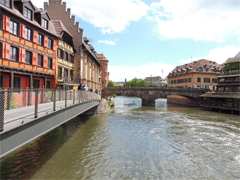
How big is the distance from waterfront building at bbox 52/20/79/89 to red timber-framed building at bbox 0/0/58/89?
132 cm

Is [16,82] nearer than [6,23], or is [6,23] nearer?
[6,23]

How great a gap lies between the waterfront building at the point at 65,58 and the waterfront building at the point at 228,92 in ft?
94.7

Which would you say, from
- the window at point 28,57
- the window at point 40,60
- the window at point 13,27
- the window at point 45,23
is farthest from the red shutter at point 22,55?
the window at point 45,23

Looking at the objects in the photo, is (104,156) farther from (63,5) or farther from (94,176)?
(63,5)

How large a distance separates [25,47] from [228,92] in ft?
120

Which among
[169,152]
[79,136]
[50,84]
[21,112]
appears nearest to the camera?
[21,112]

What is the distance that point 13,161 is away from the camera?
8547 mm

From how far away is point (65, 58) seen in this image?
24.3 m

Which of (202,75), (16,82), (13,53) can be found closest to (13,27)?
(13,53)

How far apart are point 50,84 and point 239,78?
35.9m

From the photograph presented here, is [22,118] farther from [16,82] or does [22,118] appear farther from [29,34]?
[29,34]

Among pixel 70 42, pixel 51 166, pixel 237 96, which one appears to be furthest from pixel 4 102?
pixel 237 96

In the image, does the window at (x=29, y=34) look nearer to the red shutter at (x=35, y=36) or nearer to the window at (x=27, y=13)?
the red shutter at (x=35, y=36)

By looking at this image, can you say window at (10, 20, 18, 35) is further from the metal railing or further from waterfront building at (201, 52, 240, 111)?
waterfront building at (201, 52, 240, 111)
